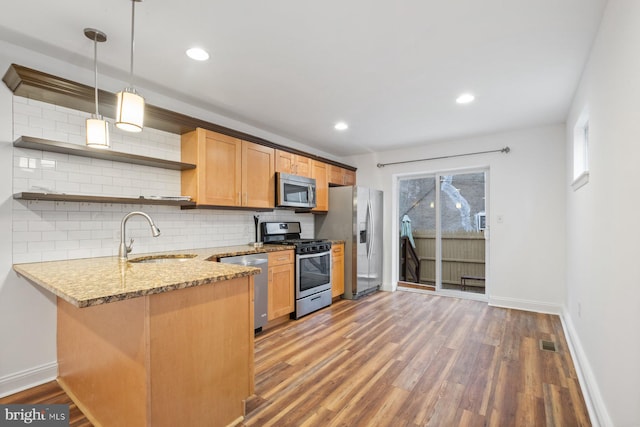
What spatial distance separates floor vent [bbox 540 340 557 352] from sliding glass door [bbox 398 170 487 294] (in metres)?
1.73

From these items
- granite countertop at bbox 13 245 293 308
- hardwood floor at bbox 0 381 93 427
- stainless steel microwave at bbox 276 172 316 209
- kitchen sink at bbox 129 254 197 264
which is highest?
stainless steel microwave at bbox 276 172 316 209

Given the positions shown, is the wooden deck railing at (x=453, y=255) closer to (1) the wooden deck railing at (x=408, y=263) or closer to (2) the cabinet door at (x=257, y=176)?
(1) the wooden deck railing at (x=408, y=263)

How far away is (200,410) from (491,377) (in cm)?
211

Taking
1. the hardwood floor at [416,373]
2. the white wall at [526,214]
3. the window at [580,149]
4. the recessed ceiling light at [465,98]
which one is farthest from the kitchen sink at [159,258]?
the white wall at [526,214]

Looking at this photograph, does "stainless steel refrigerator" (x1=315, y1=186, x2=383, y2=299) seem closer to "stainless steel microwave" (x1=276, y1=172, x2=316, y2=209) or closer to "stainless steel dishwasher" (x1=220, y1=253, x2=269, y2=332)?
"stainless steel microwave" (x1=276, y1=172, x2=316, y2=209)

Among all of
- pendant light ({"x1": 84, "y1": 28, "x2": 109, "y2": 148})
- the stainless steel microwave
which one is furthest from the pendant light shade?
the stainless steel microwave

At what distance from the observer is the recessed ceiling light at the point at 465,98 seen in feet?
9.98

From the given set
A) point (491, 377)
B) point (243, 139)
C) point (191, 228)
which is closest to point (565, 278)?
point (491, 377)

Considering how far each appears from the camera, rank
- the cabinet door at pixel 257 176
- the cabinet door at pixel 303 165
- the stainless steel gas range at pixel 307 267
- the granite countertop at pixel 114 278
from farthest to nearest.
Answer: the cabinet door at pixel 303 165 < the stainless steel gas range at pixel 307 267 < the cabinet door at pixel 257 176 < the granite countertop at pixel 114 278

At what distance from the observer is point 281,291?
140 inches

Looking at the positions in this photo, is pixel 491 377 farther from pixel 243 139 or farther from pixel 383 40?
pixel 243 139

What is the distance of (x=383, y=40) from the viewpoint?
212 centimetres

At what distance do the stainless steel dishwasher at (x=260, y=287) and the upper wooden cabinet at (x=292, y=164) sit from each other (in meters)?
1.29

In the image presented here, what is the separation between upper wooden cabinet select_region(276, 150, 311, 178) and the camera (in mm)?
4055
